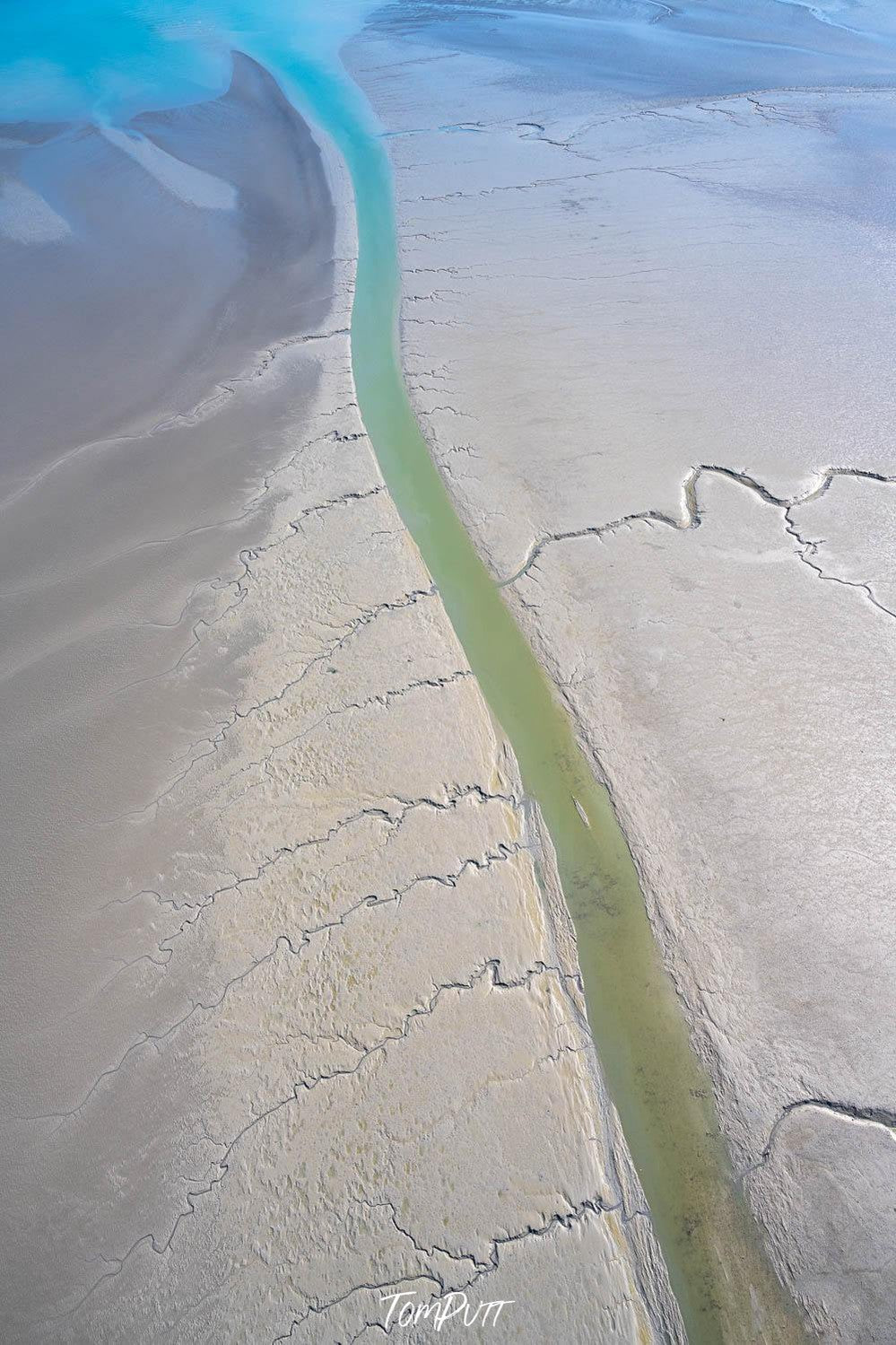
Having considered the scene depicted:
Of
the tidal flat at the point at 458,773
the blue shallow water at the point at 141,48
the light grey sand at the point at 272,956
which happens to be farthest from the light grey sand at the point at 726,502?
the blue shallow water at the point at 141,48

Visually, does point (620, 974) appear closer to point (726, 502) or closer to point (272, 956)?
point (272, 956)

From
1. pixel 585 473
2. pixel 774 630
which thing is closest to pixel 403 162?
pixel 585 473

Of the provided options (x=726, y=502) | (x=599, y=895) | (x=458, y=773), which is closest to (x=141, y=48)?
(x=726, y=502)

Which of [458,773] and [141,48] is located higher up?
[141,48]

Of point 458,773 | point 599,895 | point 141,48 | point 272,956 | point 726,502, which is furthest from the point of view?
point 141,48

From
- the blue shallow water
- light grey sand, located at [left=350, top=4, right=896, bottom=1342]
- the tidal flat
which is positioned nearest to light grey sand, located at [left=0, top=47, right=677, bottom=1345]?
the tidal flat

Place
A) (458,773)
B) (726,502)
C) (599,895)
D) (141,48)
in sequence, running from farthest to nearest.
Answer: (141,48), (726,502), (458,773), (599,895)

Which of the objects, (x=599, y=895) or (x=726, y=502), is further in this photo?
(x=726, y=502)

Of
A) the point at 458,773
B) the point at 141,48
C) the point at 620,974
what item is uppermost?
the point at 141,48
